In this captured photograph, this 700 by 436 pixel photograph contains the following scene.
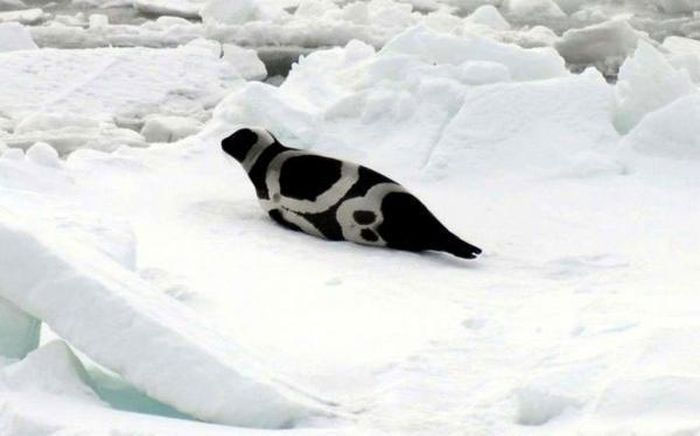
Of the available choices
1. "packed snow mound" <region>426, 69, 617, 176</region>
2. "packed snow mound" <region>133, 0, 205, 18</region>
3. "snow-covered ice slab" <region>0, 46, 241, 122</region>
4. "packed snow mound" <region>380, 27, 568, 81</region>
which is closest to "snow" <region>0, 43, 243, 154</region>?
"snow-covered ice slab" <region>0, 46, 241, 122</region>

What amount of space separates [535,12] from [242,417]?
352 inches

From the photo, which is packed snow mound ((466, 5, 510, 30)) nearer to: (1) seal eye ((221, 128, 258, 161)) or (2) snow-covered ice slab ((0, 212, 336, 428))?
(1) seal eye ((221, 128, 258, 161))

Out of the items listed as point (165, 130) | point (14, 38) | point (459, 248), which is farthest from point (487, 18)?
point (459, 248)

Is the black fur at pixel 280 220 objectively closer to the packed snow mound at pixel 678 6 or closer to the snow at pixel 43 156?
the snow at pixel 43 156

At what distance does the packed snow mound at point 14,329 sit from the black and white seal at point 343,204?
1945mm

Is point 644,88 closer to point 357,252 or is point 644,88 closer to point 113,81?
point 357,252

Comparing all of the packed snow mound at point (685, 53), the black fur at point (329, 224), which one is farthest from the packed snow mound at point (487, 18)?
the black fur at point (329, 224)

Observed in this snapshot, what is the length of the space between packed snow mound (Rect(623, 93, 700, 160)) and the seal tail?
1342mm

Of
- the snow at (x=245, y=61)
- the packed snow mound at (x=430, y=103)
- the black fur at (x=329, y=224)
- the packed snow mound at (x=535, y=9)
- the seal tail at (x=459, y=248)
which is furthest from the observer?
the packed snow mound at (x=535, y=9)

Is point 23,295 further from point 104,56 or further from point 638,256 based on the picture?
point 104,56

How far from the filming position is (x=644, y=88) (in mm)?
6230

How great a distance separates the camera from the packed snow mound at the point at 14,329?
10.8 ft

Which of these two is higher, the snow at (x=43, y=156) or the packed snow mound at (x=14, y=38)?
the snow at (x=43, y=156)

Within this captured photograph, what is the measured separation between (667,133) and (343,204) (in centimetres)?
158
